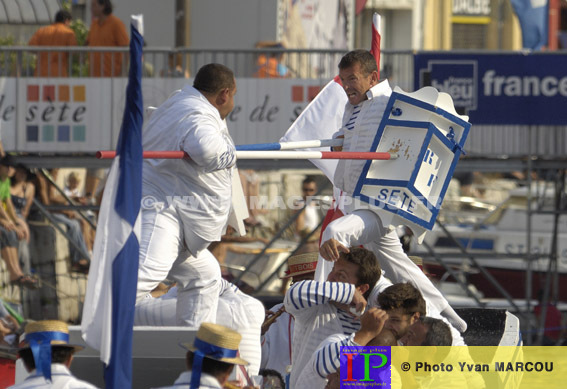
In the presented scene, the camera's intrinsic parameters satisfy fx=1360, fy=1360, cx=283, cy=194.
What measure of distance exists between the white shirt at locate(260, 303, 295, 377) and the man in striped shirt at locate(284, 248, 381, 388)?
3.87 ft

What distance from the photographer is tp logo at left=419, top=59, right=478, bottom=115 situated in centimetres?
1193

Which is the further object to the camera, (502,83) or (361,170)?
(502,83)

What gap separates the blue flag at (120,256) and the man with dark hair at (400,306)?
43.1 inches

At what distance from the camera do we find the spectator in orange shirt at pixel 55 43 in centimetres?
1204

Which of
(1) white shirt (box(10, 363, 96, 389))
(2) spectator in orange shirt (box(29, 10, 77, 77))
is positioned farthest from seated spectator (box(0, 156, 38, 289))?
(1) white shirt (box(10, 363, 96, 389))

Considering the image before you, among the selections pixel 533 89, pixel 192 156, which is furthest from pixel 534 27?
pixel 192 156

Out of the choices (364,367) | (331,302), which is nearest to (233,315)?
(331,302)

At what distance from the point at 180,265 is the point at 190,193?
44 cm

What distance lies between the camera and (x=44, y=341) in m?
5.09

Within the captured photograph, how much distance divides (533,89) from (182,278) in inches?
217

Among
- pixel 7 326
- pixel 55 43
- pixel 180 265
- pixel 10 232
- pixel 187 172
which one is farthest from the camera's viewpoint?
pixel 55 43

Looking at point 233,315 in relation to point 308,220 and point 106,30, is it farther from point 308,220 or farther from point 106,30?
point 308,220

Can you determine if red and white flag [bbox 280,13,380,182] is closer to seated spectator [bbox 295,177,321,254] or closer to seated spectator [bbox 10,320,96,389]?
seated spectator [bbox 295,177,321,254]

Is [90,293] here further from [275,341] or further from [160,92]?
[160,92]
